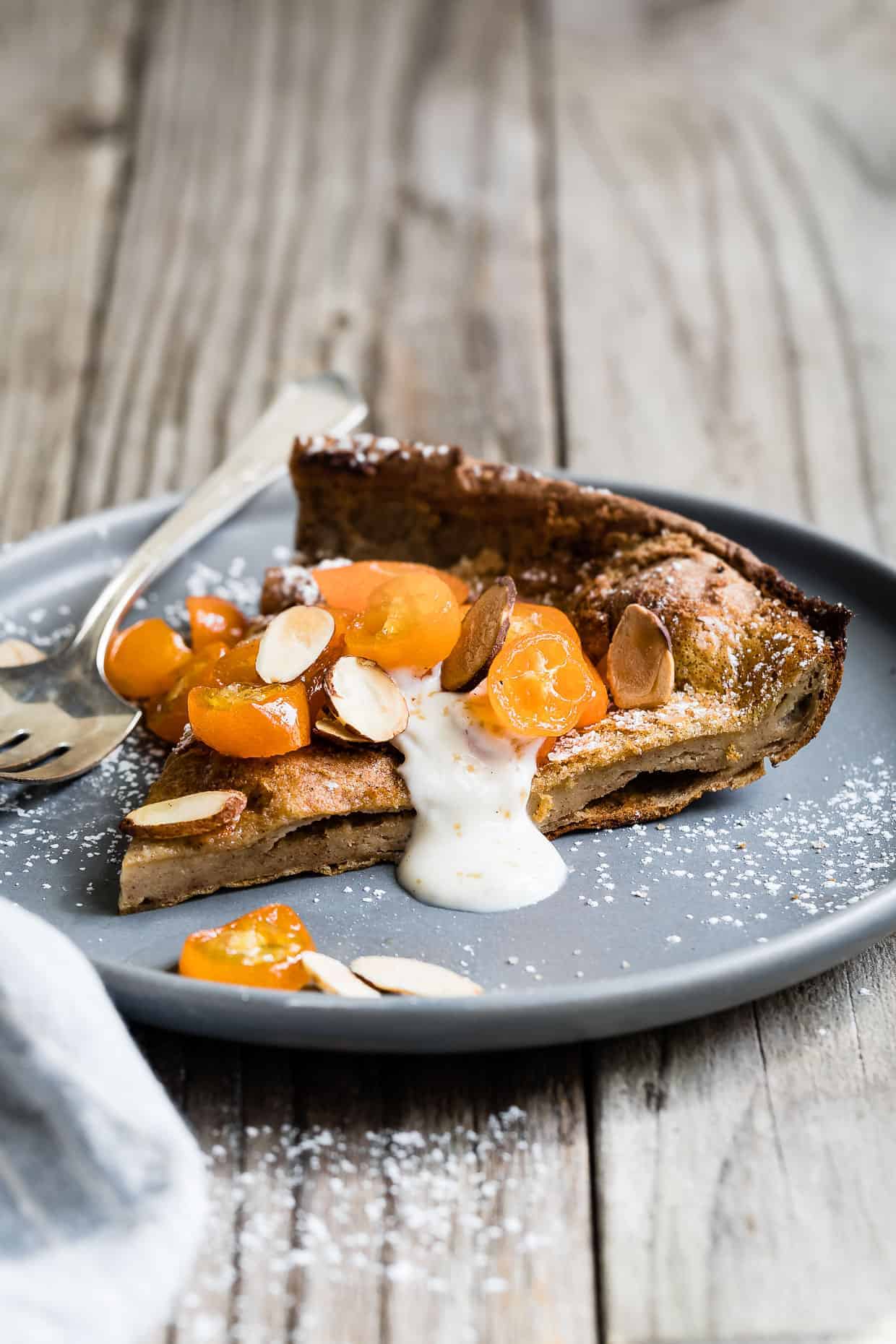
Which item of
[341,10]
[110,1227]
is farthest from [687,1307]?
[341,10]

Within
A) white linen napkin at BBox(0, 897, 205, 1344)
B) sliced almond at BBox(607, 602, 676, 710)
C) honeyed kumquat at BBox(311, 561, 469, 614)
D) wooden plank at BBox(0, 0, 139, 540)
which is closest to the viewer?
white linen napkin at BBox(0, 897, 205, 1344)

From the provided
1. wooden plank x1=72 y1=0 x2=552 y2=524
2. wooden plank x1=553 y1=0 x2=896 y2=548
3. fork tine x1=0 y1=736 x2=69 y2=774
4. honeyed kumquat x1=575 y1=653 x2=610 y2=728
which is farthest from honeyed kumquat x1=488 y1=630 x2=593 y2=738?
wooden plank x1=72 y1=0 x2=552 y2=524

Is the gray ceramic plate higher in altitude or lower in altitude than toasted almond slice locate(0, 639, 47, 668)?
lower

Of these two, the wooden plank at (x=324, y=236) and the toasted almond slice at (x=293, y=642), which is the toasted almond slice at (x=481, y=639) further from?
the wooden plank at (x=324, y=236)

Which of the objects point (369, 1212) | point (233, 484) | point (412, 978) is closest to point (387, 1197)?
point (369, 1212)

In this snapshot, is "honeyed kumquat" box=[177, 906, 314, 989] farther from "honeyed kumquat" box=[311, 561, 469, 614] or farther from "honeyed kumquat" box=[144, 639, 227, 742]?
"honeyed kumquat" box=[311, 561, 469, 614]

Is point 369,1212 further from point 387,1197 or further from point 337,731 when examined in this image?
point 337,731

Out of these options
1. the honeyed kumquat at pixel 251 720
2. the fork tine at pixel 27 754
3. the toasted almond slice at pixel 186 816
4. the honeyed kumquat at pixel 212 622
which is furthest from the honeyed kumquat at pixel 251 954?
the honeyed kumquat at pixel 212 622
